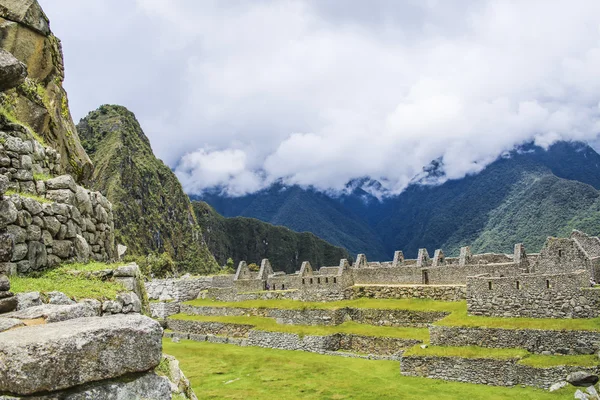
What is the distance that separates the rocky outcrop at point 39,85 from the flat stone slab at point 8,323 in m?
6.08

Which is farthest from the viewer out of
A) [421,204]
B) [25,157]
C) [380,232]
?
[380,232]

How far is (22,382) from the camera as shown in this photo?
282 cm

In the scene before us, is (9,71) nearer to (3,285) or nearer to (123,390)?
(3,285)

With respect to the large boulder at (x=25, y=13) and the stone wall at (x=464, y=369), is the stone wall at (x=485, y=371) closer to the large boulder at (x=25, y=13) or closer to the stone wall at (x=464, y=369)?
the stone wall at (x=464, y=369)

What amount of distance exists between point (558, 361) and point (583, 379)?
925 mm

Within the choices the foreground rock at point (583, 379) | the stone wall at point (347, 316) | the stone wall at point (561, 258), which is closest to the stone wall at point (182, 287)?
the stone wall at point (347, 316)

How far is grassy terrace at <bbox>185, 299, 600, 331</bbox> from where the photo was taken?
14.0 meters

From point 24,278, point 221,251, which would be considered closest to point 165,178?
point 221,251

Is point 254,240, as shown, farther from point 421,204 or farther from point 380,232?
point 421,204

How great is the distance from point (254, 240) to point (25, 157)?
162 meters

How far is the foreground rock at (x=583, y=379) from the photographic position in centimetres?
1196

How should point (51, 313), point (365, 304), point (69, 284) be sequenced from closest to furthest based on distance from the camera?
point (51, 313)
point (69, 284)
point (365, 304)

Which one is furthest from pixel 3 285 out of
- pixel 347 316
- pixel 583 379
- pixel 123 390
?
pixel 347 316

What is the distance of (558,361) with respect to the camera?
12.9m
